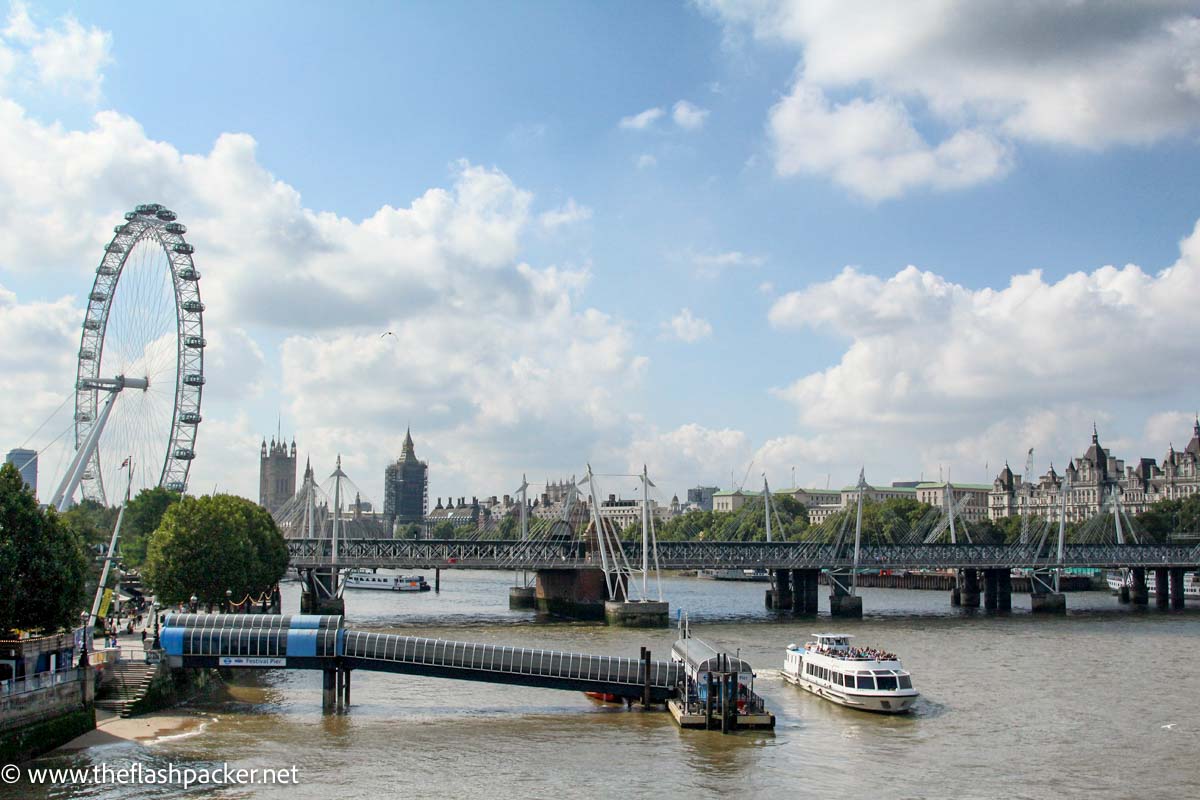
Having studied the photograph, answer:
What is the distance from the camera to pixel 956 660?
229 ft

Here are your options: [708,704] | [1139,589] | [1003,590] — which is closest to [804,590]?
[1003,590]

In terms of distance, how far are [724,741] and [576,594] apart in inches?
2653

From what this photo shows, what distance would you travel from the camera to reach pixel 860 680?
163ft

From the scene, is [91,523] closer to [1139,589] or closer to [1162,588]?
[1139,589]

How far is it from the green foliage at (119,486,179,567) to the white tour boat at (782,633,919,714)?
3339 inches

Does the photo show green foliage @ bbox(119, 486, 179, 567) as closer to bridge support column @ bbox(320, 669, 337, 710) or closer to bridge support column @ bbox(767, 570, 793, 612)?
bridge support column @ bbox(767, 570, 793, 612)

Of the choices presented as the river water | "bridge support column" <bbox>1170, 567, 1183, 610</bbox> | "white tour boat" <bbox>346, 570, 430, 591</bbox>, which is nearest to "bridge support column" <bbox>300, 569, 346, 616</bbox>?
the river water

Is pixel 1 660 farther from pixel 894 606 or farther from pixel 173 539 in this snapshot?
pixel 894 606

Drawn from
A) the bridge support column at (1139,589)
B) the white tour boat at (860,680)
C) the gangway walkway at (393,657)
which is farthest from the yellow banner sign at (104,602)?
the bridge support column at (1139,589)

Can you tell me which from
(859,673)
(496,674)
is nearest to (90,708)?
(496,674)

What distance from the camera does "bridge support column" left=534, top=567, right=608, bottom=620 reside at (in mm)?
105787

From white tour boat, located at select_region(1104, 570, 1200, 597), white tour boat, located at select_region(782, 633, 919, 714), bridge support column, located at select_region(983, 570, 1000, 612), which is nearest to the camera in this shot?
white tour boat, located at select_region(782, 633, 919, 714)

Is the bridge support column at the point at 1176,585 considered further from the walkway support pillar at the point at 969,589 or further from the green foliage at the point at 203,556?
the green foliage at the point at 203,556

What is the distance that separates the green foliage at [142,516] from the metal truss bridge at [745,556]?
15.8 metres
